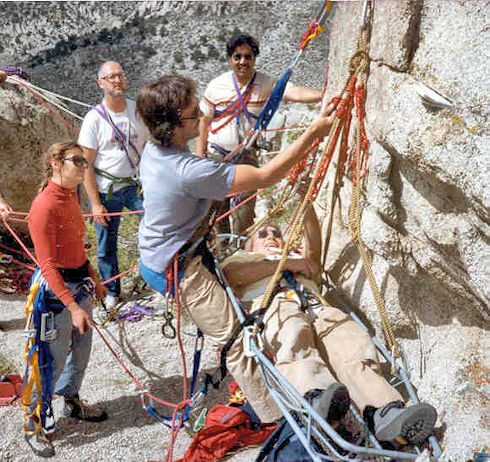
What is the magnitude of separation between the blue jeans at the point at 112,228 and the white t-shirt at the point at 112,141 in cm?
10

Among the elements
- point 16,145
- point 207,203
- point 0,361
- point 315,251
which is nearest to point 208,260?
point 207,203

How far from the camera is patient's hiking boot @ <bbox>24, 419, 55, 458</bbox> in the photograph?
309 cm

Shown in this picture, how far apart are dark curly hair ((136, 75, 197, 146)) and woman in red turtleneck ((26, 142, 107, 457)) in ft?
2.60

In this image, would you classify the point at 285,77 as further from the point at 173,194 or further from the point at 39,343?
the point at 39,343

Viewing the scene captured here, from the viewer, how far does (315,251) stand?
125 inches

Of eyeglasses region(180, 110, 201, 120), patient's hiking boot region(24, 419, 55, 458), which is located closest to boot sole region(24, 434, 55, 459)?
patient's hiking boot region(24, 419, 55, 458)

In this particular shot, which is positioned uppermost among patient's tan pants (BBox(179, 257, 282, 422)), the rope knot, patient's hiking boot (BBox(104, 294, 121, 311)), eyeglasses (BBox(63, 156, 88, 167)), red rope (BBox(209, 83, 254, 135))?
the rope knot

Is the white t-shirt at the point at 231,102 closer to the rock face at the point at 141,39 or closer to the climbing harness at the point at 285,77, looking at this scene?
the climbing harness at the point at 285,77

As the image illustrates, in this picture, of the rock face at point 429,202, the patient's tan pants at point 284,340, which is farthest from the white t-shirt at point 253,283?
the rock face at point 429,202

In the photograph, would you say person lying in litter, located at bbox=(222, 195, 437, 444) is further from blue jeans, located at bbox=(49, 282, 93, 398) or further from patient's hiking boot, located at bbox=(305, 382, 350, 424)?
blue jeans, located at bbox=(49, 282, 93, 398)

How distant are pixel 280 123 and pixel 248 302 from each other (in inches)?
283

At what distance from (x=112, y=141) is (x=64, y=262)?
60.8 inches

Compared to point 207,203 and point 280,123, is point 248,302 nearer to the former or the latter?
point 207,203

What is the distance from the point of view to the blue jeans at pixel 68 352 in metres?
2.96
